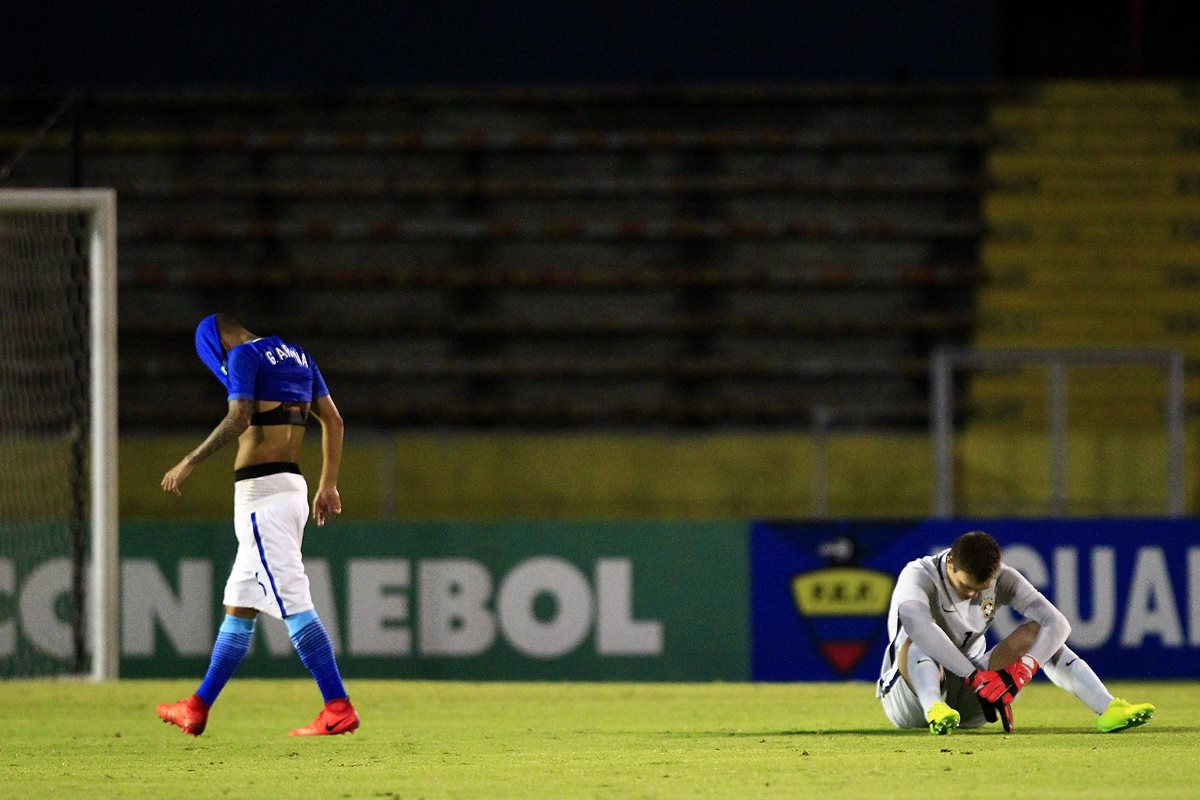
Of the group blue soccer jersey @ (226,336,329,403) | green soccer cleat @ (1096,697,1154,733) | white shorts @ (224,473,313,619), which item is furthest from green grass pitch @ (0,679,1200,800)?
blue soccer jersey @ (226,336,329,403)

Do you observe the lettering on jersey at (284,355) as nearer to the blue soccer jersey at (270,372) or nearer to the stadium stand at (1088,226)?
the blue soccer jersey at (270,372)

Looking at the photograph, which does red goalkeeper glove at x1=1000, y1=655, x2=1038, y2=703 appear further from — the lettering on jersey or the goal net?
the goal net

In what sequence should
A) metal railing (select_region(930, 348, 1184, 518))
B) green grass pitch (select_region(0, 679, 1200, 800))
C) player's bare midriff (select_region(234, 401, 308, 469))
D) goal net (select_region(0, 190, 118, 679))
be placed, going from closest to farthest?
green grass pitch (select_region(0, 679, 1200, 800)) → player's bare midriff (select_region(234, 401, 308, 469)) → goal net (select_region(0, 190, 118, 679)) → metal railing (select_region(930, 348, 1184, 518))

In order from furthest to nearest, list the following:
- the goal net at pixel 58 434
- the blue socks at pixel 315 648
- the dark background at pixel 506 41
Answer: the dark background at pixel 506 41
the goal net at pixel 58 434
the blue socks at pixel 315 648

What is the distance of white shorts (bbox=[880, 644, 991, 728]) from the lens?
8.20 meters

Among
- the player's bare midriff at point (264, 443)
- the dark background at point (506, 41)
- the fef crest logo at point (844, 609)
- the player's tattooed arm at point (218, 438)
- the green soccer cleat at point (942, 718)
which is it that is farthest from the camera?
the dark background at point (506, 41)

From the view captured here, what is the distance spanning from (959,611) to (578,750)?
175 cm

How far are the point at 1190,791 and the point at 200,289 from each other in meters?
14.8

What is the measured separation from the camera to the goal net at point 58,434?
1204cm

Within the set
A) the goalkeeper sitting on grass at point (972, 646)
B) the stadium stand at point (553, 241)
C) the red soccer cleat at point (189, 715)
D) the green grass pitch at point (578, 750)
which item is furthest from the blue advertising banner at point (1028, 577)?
the stadium stand at point (553, 241)

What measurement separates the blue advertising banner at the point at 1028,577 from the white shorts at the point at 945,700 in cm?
425

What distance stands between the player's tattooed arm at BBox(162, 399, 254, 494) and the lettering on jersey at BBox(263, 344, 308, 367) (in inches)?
9.2

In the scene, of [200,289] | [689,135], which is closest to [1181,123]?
[689,135]

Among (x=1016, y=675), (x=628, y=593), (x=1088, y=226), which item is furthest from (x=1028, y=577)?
(x=1088, y=226)
